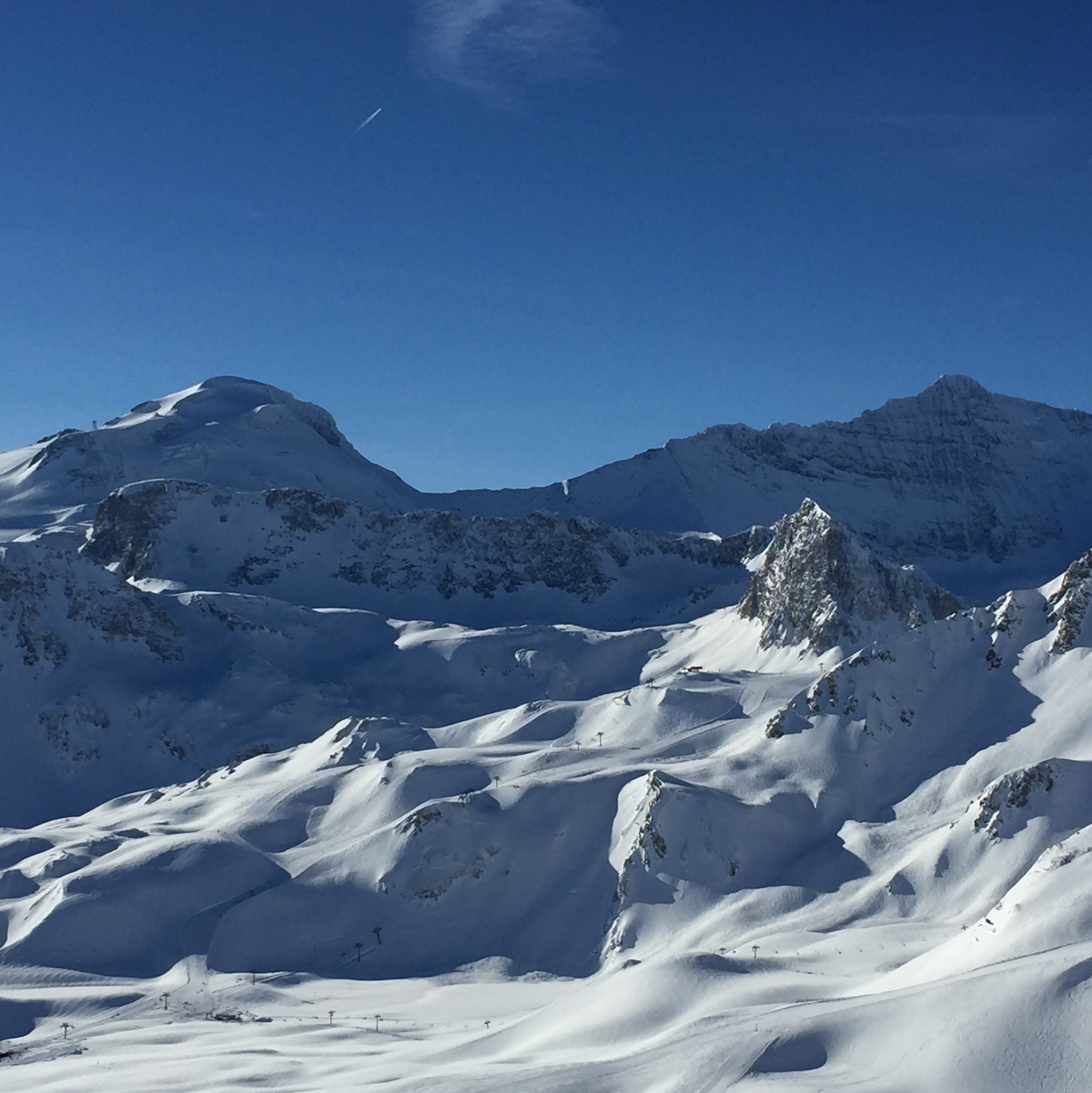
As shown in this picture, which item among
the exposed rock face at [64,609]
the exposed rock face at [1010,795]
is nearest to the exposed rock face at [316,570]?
the exposed rock face at [64,609]

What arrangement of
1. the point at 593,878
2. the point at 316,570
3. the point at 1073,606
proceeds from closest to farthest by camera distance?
the point at 593,878, the point at 1073,606, the point at 316,570

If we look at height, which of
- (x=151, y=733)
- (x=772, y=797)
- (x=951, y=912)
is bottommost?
(x=951, y=912)

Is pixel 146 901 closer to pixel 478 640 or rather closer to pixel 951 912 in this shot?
pixel 951 912

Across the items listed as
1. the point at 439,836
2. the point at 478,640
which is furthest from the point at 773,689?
the point at 478,640

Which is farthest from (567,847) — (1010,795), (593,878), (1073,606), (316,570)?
(316,570)

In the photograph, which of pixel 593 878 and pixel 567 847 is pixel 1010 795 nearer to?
pixel 593 878

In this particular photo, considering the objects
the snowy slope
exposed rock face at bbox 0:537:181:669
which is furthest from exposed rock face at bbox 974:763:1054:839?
exposed rock face at bbox 0:537:181:669
